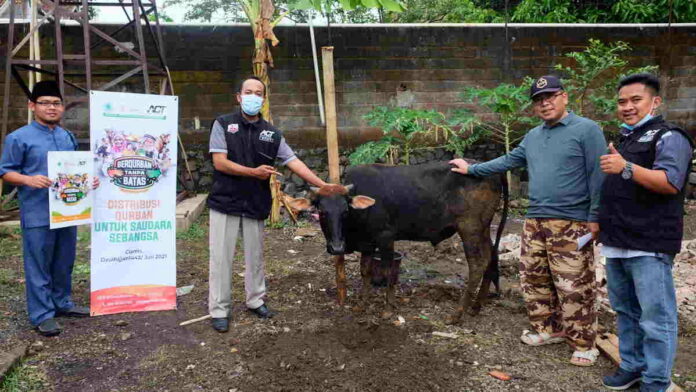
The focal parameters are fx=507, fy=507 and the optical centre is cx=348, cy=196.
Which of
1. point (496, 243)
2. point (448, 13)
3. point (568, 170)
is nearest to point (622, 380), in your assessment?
point (568, 170)

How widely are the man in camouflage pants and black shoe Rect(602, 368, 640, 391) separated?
12.4 inches

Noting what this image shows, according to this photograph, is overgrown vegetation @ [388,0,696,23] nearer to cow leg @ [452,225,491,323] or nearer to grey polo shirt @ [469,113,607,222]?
cow leg @ [452,225,491,323]

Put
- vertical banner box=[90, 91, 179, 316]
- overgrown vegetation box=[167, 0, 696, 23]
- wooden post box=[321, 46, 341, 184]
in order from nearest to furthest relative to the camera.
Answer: vertical banner box=[90, 91, 179, 316] → wooden post box=[321, 46, 341, 184] → overgrown vegetation box=[167, 0, 696, 23]

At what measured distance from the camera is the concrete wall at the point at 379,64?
31.1 ft

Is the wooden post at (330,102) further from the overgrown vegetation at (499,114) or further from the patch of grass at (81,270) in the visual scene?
the overgrown vegetation at (499,114)

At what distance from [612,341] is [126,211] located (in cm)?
424

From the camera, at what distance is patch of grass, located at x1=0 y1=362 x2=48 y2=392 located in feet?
11.0

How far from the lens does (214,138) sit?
416 cm

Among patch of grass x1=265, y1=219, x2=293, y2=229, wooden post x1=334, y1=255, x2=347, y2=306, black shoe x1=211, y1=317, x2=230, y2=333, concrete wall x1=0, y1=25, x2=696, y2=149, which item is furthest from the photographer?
concrete wall x1=0, y1=25, x2=696, y2=149

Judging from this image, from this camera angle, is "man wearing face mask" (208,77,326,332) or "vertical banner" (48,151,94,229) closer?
"vertical banner" (48,151,94,229)

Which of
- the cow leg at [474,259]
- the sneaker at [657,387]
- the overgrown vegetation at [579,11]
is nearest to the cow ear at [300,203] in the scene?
the cow leg at [474,259]

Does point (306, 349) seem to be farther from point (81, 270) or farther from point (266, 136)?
point (81, 270)

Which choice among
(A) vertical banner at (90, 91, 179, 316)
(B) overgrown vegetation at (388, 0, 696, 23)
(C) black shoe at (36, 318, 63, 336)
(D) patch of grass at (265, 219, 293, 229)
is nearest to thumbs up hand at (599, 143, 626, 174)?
(A) vertical banner at (90, 91, 179, 316)

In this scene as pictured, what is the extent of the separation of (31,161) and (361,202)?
2.72 metres
